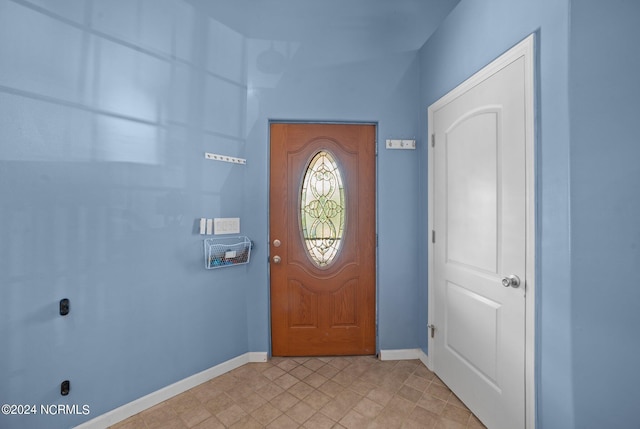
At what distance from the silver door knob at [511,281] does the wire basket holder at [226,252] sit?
5.85 feet

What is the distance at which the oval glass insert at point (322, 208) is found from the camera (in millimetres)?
2277

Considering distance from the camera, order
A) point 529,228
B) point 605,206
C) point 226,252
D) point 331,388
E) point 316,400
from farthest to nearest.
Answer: point 226,252, point 331,388, point 316,400, point 529,228, point 605,206

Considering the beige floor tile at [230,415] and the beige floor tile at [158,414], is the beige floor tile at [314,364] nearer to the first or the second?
the beige floor tile at [230,415]

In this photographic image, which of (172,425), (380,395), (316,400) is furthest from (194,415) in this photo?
(380,395)

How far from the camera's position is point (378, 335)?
7.38 ft

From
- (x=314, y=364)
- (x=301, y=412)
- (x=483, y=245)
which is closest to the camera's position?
(x=483, y=245)

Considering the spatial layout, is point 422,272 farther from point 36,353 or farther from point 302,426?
point 36,353

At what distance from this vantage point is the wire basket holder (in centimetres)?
195

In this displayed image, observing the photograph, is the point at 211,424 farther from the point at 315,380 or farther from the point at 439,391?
the point at 439,391

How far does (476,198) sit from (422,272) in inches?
34.2

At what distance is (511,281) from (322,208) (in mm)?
1449

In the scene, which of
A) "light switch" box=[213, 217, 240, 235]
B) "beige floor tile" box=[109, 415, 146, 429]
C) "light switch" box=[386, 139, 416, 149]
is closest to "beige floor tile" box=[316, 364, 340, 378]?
"beige floor tile" box=[109, 415, 146, 429]

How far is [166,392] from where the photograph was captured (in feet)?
5.79

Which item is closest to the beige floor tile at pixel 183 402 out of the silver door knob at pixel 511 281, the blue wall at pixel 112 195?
the blue wall at pixel 112 195
